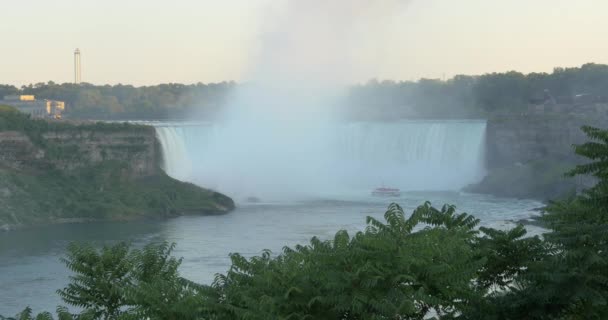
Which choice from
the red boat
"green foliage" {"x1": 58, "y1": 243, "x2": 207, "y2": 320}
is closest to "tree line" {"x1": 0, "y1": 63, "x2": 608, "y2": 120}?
the red boat

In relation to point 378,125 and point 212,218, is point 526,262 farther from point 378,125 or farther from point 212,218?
point 378,125

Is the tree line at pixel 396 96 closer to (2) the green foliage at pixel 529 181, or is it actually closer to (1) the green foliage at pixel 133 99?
(1) the green foliage at pixel 133 99

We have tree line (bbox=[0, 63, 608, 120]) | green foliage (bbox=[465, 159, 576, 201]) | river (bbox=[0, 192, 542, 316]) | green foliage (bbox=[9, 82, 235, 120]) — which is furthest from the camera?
green foliage (bbox=[9, 82, 235, 120])

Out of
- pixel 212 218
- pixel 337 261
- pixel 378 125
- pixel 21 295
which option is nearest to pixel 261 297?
pixel 337 261

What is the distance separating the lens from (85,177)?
42.8m

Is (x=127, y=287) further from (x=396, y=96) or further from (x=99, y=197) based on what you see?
(x=396, y=96)

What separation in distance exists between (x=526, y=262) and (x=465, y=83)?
225 ft

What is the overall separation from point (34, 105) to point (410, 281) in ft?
225

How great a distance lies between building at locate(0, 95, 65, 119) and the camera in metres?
73.4

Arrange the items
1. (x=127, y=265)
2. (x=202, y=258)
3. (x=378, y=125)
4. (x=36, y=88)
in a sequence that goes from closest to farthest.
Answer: (x=127, y=265) → (x=202, y=258) → (x=378, y=125) → (x=36, y=88)

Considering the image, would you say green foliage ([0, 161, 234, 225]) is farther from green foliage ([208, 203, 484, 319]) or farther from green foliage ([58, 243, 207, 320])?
green foliage ([208, 203, 484, 319])

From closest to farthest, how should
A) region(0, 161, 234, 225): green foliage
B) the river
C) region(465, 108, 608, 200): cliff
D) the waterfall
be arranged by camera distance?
the river → region(0, 161, 234, 225): green foliage → region(465, 108, 608, 200): cliff → the waterfall

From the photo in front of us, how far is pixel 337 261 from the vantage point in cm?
897

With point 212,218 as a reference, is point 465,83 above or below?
above
